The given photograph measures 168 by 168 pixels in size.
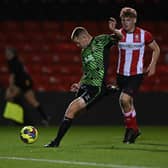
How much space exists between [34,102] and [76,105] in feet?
18.9

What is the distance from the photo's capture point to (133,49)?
10.4 meters

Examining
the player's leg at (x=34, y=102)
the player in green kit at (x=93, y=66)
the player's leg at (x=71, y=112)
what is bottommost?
the player's leg at (x=34, y=102)

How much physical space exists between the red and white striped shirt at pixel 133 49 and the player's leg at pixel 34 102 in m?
4.93

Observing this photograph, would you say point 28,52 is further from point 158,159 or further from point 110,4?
point 158,159

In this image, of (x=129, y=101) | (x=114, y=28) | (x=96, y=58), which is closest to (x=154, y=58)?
(x=129, y=101)

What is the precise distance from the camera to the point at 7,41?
61.6 feet

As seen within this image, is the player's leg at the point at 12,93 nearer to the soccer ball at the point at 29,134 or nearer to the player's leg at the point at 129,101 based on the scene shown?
the player's leg at the point at 129,101

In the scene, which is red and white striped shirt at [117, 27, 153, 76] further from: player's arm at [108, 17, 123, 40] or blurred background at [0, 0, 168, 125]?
blurred background at [0, 0, 168, 125]

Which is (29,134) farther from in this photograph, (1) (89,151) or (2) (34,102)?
(2) (34,102)

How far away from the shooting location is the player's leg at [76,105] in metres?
9.45

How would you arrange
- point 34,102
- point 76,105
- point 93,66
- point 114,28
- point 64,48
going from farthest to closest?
point 64,48
point 34,102
point 93,66
point 76,105
point 114,28

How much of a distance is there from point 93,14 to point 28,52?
2.80 metres

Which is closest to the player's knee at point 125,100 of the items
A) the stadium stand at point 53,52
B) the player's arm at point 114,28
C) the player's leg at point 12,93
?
the player's arm at point 114,28

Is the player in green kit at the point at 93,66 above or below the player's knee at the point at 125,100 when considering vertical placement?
above
